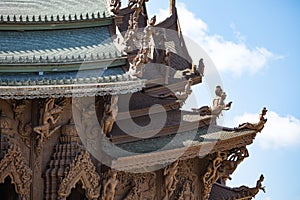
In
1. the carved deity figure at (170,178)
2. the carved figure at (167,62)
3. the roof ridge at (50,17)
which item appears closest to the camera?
the roof ridge at (50,17)

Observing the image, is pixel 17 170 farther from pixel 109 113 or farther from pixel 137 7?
pixel 137 7

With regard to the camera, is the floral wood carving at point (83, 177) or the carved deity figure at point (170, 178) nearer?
the floral wood carving at point (83, 177)

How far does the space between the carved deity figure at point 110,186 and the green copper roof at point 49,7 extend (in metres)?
3.28

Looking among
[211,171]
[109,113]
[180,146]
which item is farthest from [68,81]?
[211,171]

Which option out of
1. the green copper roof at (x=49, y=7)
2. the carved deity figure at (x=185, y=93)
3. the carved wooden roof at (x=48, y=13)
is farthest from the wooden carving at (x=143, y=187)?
the green copper roof at (x=49, y=7)

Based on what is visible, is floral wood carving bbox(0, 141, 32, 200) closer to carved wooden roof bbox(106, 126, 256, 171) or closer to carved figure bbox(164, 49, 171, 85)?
carved wooden roof bbox(106, 126, 256, 171)

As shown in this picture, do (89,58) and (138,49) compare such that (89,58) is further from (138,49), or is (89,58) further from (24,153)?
(24,153)

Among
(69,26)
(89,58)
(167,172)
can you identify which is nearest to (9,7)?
(69,26)

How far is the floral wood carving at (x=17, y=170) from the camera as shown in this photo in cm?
1334

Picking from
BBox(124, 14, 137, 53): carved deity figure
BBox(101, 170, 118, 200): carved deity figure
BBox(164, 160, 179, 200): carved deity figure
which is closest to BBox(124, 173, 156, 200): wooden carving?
Answer: BBox(164, 160, 179, 200): carved deity figure

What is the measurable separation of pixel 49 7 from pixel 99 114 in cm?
272

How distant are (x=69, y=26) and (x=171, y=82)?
8.13 ft

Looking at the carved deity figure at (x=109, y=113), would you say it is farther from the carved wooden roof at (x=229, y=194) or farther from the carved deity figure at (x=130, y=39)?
the carved wooden roof at (x=229, y=194)

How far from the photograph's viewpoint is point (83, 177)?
45.8 ft
